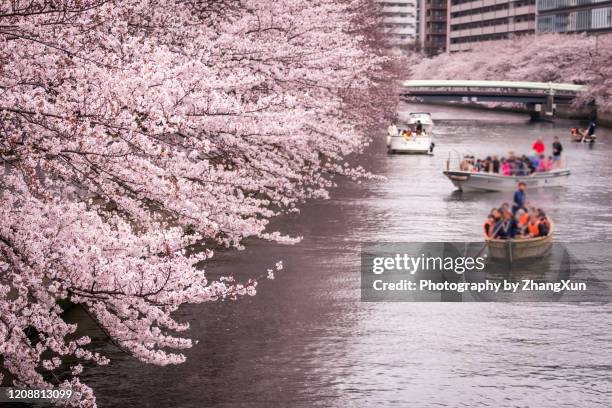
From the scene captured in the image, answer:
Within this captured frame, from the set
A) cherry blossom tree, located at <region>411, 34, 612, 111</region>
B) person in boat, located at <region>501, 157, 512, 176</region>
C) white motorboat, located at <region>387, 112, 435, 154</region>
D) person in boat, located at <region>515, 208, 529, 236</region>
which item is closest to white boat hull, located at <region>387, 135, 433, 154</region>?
white motorboat, located at <region>387, 112, 435, 154</region>

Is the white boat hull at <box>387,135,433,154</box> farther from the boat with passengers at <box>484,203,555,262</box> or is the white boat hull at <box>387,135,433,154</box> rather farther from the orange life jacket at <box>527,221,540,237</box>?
the orange life jacket at <box>527,221,540,237</box>

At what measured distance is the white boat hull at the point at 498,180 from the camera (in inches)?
2066

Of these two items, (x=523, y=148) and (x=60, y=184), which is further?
(x=523, y=148)

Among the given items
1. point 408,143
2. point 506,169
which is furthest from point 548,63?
point 506,169

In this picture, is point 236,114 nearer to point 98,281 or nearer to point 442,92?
point 98,281

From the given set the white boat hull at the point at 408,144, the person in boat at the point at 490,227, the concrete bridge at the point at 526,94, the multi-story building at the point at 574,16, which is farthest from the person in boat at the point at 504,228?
the multi-story building at the point at 574,16

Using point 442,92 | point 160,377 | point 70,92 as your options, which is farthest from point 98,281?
point 442,92

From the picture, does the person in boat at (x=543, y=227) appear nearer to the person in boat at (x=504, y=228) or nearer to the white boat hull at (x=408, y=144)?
the person in boat at (x=504, y=228)

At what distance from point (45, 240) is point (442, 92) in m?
129

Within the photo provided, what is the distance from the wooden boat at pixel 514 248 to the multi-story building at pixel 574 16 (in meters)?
135

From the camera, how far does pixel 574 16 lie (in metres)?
171

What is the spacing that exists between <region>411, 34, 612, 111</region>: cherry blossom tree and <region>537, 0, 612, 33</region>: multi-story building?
4799 millimetres

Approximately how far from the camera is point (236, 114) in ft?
54.1

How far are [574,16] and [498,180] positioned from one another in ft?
407
